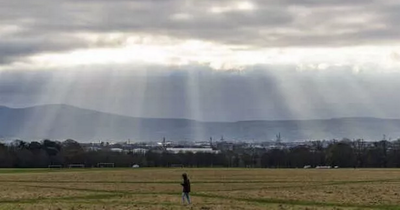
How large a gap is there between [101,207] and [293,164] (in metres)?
131

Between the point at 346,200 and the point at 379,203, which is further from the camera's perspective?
the point at 346,200

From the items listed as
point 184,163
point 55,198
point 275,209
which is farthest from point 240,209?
point 184,163

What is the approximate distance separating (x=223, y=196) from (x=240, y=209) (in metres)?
12.3

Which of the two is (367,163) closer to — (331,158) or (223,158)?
(331,158)

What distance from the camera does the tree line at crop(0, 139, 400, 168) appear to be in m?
152

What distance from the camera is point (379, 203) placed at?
39.0 meters

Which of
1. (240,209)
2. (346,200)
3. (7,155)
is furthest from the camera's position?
(7,155)

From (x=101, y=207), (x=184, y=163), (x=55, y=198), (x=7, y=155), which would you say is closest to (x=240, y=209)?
(x=101, y=207)

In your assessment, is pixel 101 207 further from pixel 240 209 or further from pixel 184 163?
pixel 184 163

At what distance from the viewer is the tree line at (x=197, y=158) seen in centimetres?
15225

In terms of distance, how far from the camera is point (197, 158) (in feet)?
547

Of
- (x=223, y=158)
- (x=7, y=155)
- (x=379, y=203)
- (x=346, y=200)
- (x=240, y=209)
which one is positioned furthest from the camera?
(x=223, y=158)

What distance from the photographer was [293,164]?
163625 mm

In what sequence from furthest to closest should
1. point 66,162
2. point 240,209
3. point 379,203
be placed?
point 66,162, point 379,203, point 240,209
